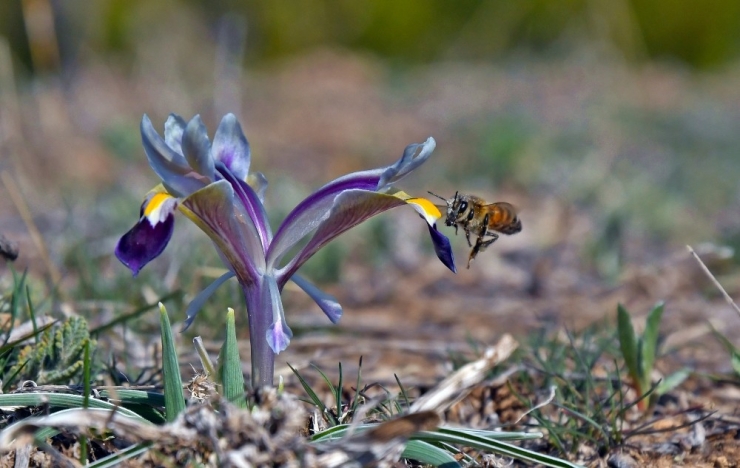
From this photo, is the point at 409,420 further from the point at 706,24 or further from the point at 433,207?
the point at 706,24

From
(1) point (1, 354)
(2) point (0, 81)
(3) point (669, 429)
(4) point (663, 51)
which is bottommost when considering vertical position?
(3) point (669, 429)

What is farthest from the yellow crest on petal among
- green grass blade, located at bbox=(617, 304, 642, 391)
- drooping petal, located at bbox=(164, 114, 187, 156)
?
green grass blade, located at bbox=(617, 304, 642, 391)

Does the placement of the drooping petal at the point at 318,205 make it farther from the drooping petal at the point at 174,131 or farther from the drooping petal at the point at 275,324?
the drooping petal at the point at 174,131

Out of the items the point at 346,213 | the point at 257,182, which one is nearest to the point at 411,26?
the point at 257,182

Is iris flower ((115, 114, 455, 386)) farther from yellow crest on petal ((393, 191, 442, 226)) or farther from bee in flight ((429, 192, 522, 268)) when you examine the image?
bee in flight ((429, 192, 522, 268))

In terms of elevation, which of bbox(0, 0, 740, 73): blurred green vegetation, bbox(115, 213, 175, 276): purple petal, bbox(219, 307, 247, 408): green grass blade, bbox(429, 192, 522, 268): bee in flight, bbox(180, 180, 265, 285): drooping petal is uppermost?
bbox(0, 0, 740, 73): blurred green vegetation

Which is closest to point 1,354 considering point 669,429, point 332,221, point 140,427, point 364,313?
point 140,427

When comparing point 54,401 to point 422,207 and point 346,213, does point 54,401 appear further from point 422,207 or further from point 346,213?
point 422,207

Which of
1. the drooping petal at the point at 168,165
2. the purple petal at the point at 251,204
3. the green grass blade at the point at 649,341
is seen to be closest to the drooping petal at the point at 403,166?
the purple petal at the point at 251,204
